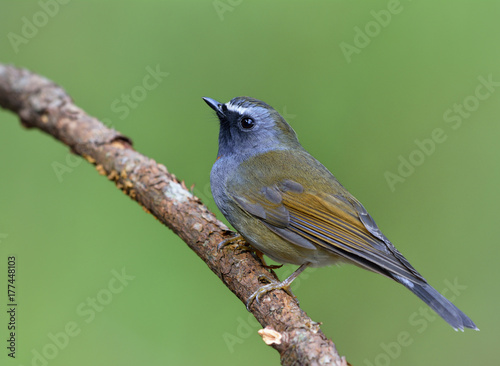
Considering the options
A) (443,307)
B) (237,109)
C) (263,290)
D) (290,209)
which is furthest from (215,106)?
(443,307)

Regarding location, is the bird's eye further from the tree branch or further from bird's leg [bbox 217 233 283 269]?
bird's leg [bbox 217 233 283 269]

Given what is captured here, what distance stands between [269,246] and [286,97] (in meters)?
2.29

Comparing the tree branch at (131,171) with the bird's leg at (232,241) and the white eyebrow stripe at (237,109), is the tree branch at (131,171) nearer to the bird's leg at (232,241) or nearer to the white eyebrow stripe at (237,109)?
the bird's leg at (232,241)

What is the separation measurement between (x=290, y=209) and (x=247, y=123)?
0.82 meters

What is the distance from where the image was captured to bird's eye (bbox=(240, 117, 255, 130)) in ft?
12.6

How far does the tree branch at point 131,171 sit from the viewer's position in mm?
3229

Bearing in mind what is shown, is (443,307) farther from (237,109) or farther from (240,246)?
(237,109)

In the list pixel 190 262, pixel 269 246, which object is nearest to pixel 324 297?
pixel 190 262

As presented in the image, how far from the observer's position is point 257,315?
288cm

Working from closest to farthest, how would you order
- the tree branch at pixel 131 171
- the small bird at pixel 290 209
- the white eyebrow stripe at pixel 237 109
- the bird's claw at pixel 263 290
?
the bird's claw at pixel 263 290 → the small bird at pixel 290 209 → the tree branch at pixel 131 171 → the white eyebrow stripe at pixel 237 109

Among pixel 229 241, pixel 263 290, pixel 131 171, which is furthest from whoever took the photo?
pixel 131 171

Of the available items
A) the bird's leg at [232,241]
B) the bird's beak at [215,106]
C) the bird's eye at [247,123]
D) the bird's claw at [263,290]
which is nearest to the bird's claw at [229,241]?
the bird's leg at [232,241]

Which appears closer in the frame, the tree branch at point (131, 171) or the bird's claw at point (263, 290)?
the bird's claw at point (263, 290)

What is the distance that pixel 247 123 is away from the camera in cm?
386
